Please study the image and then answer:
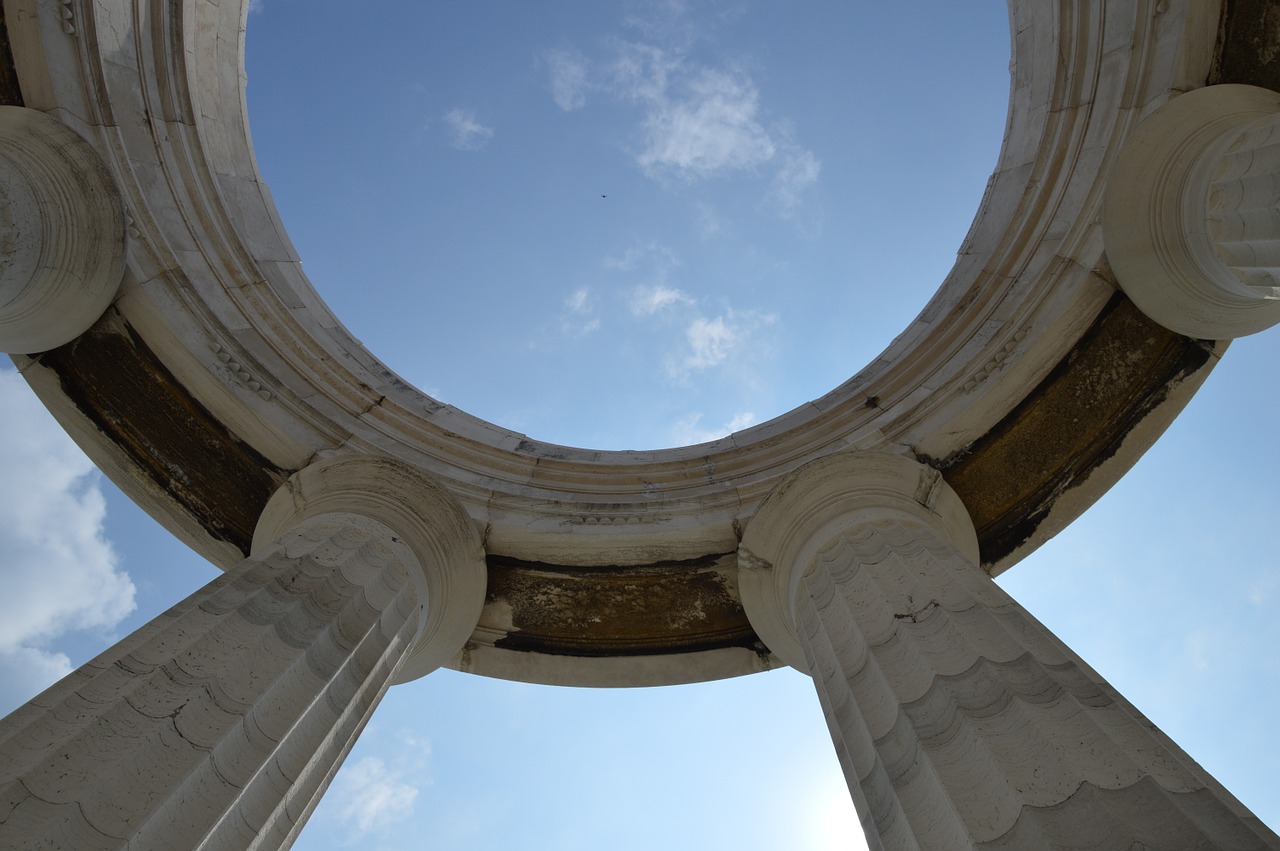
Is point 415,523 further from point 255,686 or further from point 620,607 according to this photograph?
point 255,686

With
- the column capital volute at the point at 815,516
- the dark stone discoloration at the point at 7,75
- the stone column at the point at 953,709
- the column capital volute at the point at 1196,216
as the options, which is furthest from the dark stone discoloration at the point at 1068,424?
the dark stone discoloration at the point at 7,75

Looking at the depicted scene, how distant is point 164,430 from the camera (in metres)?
11.6

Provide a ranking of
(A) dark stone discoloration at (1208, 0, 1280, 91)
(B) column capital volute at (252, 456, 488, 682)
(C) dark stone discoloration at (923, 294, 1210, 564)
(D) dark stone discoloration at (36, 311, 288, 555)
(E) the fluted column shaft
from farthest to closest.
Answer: (D) dark stone discoloration at (36, 311, 288, 555)
(C) dark stone discoloration at (923, 294, 1210, 564)
(B) column capital volute at (252, 456, 488, 682)
(A) dark stone discoloration at (1208, 0, 1280, 91)
(E) the fluted column shaft

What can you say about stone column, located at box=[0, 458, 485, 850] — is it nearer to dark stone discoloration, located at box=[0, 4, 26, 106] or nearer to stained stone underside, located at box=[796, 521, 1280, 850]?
stained stone underside, located at box=[796, 521, 1280, 850]

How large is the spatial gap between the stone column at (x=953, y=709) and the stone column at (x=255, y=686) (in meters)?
4.28

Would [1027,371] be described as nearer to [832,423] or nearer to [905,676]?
[832,423]

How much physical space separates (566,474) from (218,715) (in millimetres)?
7298

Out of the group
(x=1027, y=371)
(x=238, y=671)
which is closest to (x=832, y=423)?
(x=1027, y=371)

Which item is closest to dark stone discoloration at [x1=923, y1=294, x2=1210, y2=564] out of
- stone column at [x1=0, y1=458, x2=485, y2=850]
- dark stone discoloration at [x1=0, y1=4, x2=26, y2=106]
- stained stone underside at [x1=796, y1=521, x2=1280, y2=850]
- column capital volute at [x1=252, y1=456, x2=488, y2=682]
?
stained stone underside at [x1=796, y1=521, x2=1280, y2=850]

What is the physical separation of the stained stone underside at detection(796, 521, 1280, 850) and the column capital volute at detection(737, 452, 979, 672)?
3.98ft

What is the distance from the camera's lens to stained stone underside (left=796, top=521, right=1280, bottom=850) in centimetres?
491

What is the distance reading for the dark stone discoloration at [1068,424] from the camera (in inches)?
432

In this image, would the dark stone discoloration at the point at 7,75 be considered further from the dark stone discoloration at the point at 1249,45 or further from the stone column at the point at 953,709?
the dark stone discoloration at the point at 1249,45

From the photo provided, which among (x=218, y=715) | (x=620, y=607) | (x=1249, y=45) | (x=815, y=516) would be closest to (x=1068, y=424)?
(x=815, y=516)
